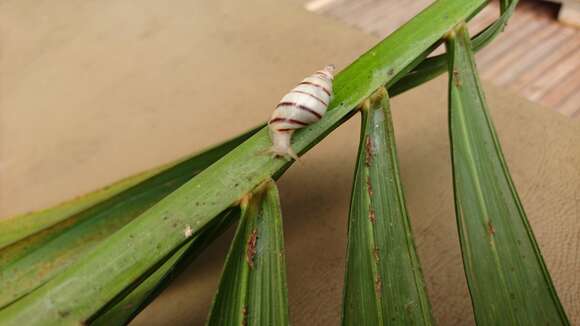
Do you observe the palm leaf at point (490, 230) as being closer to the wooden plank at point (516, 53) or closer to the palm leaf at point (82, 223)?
the palm leaf at point (82, 223)

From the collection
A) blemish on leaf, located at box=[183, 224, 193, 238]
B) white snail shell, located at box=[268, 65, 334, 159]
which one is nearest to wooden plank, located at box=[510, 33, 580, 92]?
white snail shell, located at box=[268, 65, 334, 159]

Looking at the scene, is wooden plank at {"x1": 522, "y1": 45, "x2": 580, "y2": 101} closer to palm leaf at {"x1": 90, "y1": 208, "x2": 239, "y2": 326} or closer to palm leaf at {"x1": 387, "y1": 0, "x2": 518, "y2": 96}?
palm leaf at {"x1": 387, "y1": 0, "x2": 518, "y2": 96}

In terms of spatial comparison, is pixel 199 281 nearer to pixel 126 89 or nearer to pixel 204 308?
pixel 204 308

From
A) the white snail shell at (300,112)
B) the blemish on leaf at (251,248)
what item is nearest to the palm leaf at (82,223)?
the white snail shell at (300,112)

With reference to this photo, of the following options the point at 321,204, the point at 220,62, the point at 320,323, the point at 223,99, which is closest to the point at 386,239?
the point at 320,323

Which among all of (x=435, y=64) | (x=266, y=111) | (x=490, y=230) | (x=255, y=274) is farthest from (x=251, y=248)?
(x=266, y=111)

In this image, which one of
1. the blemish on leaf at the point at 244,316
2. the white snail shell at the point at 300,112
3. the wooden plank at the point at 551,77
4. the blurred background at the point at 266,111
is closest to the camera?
the blemish on leaf at the point at 244,316
